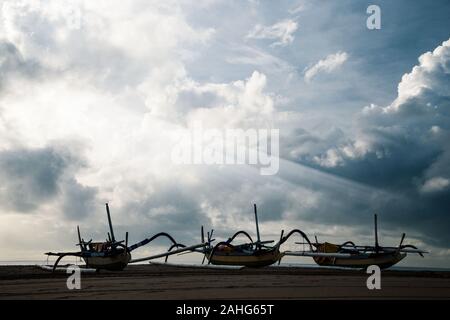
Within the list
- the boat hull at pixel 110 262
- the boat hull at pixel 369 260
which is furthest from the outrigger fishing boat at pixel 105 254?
the boat hull at pixel 369 260

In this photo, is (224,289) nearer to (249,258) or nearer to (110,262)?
(110,262)

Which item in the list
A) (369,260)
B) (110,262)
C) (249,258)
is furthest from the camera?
(249,258)

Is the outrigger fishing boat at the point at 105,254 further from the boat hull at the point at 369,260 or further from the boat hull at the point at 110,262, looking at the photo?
the boat hull at the point at 369,260

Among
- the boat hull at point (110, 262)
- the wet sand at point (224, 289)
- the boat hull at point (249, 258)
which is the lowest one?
the boat hull at point (249, 258)

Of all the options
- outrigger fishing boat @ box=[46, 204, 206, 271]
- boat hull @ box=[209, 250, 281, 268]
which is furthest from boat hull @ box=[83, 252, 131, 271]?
boat hull @ box=[209, 250, 281, 268]

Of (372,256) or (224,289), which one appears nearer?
(224,289)

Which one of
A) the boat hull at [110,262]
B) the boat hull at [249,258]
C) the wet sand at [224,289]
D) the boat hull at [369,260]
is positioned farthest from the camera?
the boat hull at [249,258]

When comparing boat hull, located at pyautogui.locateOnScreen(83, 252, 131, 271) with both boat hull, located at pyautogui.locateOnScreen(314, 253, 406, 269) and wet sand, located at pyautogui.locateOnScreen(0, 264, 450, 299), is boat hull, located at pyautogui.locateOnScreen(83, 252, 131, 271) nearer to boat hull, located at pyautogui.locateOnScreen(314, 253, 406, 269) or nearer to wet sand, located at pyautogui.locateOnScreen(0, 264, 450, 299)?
wet sand, located at pyautogui.locateOnScreen(0, 264, 450, 299)

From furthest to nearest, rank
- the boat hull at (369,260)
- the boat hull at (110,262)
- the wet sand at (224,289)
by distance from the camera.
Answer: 1. the boat hull at (369,260)
2. the boat hull at (110,262)
3. the wet sand at (224,289)

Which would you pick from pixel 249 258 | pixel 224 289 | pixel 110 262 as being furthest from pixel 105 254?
pixel 224 289
